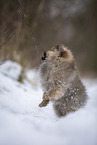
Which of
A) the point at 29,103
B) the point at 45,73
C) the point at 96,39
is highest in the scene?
the point at 96,39

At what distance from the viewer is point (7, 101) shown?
202cm

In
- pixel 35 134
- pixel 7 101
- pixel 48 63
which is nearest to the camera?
pixel 35 134

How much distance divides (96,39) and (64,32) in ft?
8.53

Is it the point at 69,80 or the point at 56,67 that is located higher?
the point at 56,67

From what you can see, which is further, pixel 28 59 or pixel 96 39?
pixel 96 39

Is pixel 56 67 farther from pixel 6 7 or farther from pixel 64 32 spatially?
pixel 64 32

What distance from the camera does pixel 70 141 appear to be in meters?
1.12

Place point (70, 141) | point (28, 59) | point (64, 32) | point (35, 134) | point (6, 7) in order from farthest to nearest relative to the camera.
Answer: point (64, 32)
point (28, 59)
point (6, 7)
point (35, 134)
point (70, 141)

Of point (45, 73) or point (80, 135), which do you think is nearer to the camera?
point (80, 135)

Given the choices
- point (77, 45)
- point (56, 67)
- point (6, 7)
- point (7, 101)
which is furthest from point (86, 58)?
point (7, 101)

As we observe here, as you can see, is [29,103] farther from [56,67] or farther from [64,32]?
[64,32]

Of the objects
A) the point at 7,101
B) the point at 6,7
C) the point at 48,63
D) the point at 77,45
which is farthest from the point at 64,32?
the point at 7,101

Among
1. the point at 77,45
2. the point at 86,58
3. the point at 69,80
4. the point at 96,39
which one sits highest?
Answer: the point at 96,39

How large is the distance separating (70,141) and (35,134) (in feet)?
1.11
